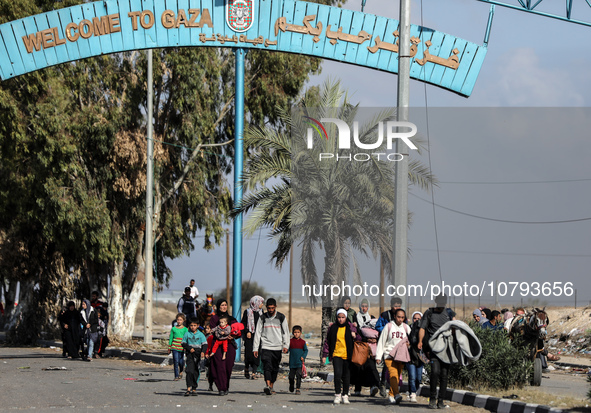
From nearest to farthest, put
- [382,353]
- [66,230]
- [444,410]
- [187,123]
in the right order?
[444,410], [382,353], [66,230], [187,123]

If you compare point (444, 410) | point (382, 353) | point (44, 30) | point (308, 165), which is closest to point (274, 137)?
point (308, 165)

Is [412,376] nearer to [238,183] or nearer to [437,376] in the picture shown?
[437,376]

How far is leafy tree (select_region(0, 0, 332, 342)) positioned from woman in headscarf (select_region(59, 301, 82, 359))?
164 inches

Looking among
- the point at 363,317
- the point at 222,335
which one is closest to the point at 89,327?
the point at 222,335

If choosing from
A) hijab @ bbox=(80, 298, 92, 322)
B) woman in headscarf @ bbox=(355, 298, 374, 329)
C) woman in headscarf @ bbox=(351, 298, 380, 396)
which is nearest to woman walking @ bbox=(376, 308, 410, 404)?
woman in headscarf @ bbox=(351, 298, 380, 396)

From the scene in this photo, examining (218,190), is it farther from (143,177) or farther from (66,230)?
(66,230)

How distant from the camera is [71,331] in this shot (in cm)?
2323

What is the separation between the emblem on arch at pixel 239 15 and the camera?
20.6 m

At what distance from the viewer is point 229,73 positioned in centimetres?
3067

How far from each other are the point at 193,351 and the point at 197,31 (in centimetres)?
894

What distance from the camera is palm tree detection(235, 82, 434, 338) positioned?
2178 cm

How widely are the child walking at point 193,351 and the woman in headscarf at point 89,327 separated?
8.89 meters

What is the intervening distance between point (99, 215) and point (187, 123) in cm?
417

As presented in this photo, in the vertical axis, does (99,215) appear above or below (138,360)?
above
